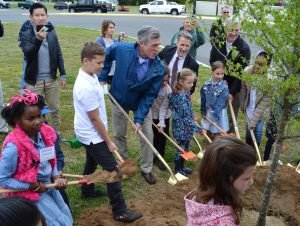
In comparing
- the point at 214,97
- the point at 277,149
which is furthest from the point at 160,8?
the point at 277,149

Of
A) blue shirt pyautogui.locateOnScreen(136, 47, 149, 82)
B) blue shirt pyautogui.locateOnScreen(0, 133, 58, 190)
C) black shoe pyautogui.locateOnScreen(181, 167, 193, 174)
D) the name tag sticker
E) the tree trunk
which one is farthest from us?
black shoe pyautogui.locateOnScreen(181, 167, 193, 174)

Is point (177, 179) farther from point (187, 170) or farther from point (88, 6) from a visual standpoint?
point (88, 6)

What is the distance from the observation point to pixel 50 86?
5.52 meters

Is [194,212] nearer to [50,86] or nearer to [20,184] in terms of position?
[20,184]

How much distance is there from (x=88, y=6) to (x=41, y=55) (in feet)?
105

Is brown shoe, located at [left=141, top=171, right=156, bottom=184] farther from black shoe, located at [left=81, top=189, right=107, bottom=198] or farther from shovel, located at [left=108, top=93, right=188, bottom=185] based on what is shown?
black shoe, located at [left=81, top=189, right=107, bottom=198]

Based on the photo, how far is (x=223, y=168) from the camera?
2.03 metres

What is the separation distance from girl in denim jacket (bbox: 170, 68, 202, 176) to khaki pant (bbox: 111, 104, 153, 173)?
39 cm

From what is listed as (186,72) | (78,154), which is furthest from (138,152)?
(186,72)

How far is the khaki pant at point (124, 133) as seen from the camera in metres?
4.82

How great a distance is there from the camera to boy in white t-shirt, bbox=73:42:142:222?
3.54 m

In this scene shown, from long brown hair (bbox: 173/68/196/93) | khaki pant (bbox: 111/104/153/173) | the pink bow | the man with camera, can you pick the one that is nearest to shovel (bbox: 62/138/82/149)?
the man with camera

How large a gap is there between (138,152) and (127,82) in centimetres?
164

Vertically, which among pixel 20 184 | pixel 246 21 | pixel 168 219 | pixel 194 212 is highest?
pixel 246 21
